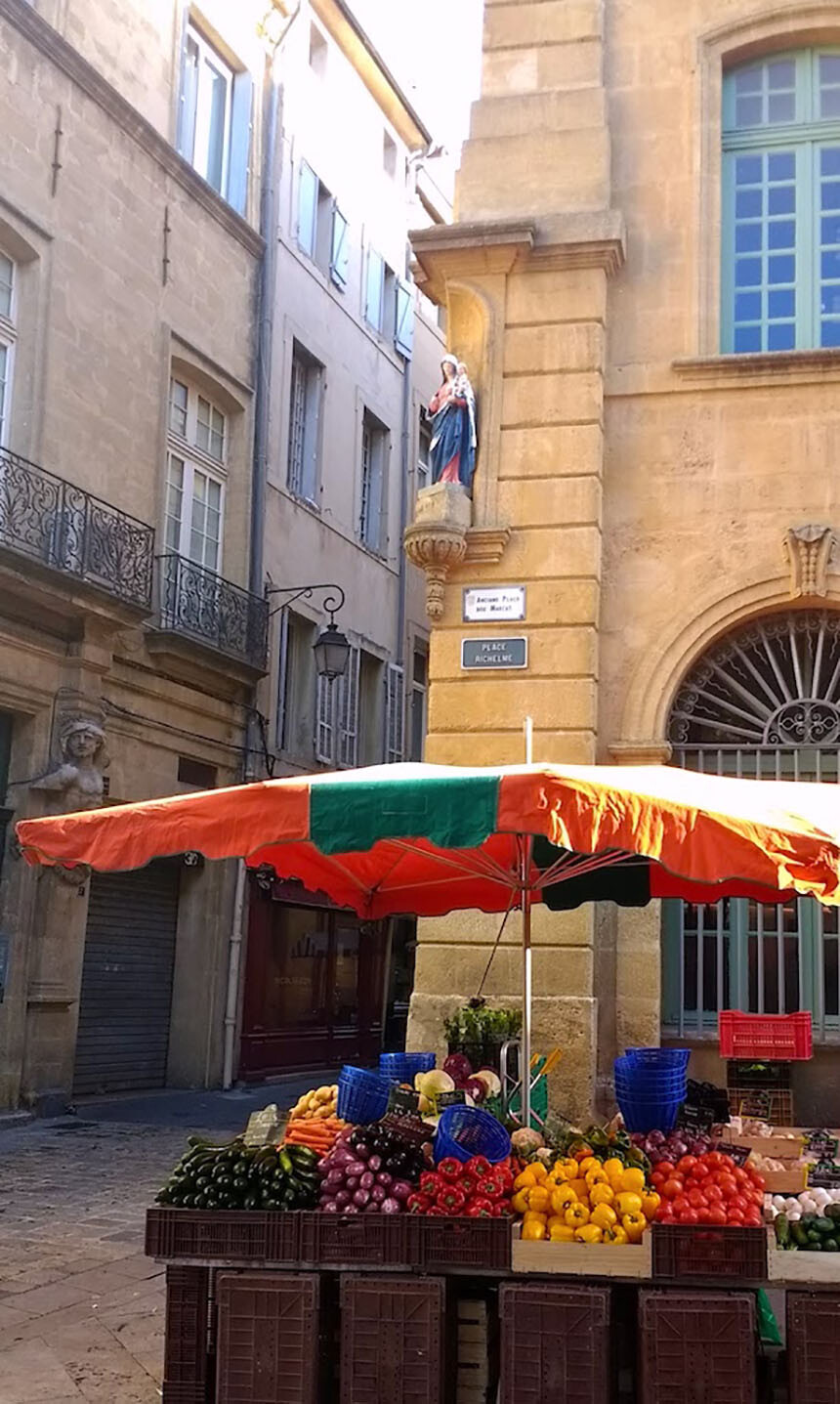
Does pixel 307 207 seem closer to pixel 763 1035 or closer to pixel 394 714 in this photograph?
pixel 394 714

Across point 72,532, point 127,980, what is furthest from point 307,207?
point 127,980

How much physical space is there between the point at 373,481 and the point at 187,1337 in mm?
18763

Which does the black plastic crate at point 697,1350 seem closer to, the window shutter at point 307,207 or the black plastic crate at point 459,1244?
the black plastic crate at point 459,1244

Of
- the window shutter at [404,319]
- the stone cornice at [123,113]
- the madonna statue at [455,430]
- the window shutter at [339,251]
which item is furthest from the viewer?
the window shutter at [404,319]

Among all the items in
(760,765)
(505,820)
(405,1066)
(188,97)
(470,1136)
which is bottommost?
(470,1136)

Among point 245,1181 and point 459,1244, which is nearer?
point 459,1244

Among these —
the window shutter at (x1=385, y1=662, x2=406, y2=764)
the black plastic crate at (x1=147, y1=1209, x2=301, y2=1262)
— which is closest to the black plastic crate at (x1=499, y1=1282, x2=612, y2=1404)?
the black plastic crate at (x1=147, y1=1209, x2=301, y2=1262)

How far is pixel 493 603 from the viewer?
10727mm

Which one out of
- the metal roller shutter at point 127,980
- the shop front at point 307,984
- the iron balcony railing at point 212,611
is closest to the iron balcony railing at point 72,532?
the iron balcony railing at point 212,611

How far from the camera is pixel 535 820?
4957 millimetres

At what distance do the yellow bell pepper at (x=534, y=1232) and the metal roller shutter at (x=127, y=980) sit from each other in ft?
Result: 35.6

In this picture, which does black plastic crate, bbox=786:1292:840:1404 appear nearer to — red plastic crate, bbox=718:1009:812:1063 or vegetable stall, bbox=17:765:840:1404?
vegetable stall, bbox=17:765:840:1404

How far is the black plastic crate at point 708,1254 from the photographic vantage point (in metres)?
5.23

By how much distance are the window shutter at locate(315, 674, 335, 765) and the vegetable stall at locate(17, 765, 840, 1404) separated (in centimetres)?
1419
